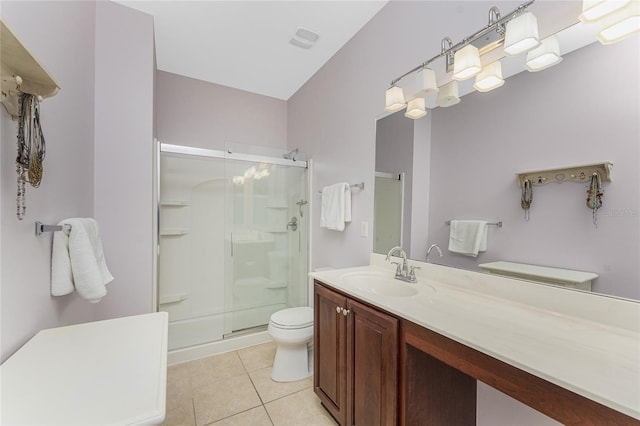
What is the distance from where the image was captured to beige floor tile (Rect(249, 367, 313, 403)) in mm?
1818

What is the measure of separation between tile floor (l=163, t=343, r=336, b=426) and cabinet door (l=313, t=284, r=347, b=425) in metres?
0.21

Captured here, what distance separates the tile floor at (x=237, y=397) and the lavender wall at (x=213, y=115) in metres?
2.18

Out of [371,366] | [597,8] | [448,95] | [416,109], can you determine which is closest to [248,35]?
[416,109]

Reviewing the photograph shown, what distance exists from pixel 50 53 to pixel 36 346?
48.4 inches

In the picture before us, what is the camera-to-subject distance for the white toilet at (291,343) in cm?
190

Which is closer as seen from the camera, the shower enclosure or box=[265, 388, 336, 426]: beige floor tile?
box=[265, 388, 336, 426]: beige floor tile

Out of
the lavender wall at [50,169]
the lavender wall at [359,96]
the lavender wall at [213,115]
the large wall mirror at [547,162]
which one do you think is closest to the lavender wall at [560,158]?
the large wall mirror at [547,162]

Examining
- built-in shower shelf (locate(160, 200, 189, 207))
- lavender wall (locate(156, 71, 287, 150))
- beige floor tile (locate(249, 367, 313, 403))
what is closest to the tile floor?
beige floor tile (locate(249, 367, 313, 403))

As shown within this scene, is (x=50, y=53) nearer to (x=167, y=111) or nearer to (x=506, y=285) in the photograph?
(x=167, y=111)

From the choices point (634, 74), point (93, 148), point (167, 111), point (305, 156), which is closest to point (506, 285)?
point (634, 74)

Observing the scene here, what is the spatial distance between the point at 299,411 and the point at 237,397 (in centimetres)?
46

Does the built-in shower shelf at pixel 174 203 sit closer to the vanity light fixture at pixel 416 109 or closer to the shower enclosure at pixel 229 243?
the shower enclosure at pixel 229 243

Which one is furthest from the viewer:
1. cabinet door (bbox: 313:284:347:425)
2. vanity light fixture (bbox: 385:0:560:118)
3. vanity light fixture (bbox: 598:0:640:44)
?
cabinet door (bbox: 313:284:347:425)

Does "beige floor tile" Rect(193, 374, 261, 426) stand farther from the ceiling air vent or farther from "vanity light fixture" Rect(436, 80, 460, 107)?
the ceiling air vent
